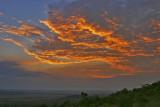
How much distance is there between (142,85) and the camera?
85.4ft

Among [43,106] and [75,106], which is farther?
[43,106]

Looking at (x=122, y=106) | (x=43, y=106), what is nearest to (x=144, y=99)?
(x=122, y=106)

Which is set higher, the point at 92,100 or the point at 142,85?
the point at 142,85

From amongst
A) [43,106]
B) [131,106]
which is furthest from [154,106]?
[43,106]

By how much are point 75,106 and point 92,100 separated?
6.64ft

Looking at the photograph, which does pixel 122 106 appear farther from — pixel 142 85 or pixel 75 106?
pixel 142 85

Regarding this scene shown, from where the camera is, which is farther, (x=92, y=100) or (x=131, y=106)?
(x=92, y=100)

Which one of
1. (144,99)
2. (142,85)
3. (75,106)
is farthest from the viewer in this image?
(142,85)

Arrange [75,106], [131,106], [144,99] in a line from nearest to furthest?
[131,106] < [144,99] < [75,106]

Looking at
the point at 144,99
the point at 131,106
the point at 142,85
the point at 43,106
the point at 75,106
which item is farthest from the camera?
the point at 142,85

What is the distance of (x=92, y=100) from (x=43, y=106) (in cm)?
679

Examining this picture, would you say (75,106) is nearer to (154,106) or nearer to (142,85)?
(154,106)

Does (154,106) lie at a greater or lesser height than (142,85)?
lesser

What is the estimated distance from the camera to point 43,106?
21078 mm
